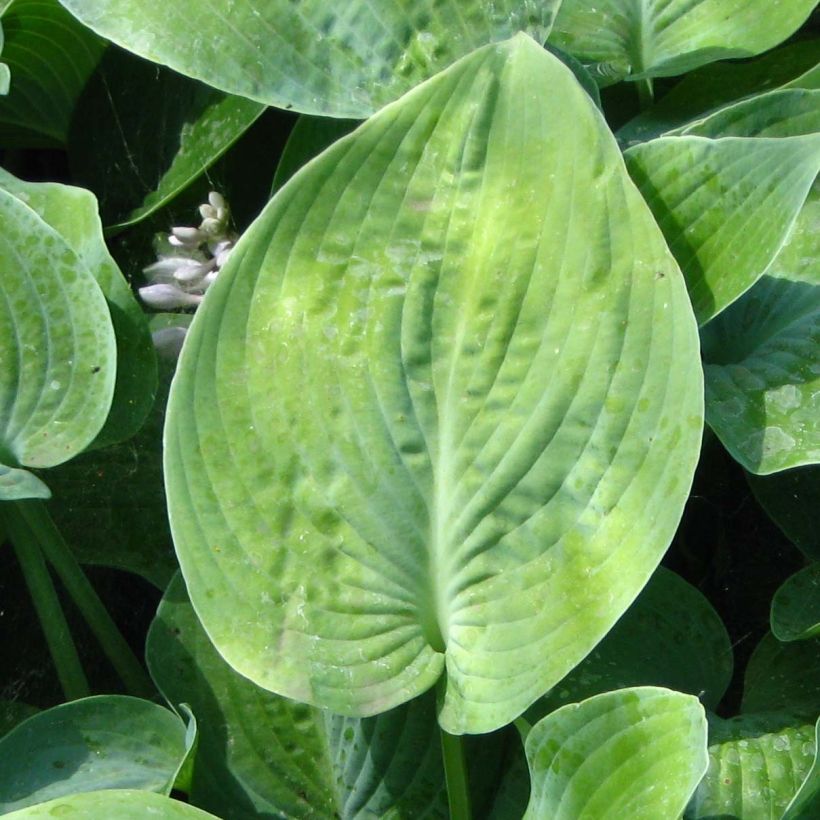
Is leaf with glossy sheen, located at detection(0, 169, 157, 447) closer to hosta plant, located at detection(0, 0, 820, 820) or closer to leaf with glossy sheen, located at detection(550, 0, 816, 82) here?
hosta plant, located at detection(0, 0, 820, 820)

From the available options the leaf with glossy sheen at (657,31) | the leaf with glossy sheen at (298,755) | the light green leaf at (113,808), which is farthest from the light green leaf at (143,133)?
the light green leaf at (113,808)

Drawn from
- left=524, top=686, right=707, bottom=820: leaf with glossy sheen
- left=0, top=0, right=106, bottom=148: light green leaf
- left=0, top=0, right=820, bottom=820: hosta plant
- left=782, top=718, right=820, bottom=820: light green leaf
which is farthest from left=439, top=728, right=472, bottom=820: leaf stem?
left=0, top=0, right=106, bottom=148: light green leaf

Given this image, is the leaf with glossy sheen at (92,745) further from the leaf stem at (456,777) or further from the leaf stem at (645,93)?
the leaf stem at (645,93)

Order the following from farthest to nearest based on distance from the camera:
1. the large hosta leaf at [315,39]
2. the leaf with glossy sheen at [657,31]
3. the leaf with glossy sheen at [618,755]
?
the leaf with glossy sheen at [657,31] → the large hosta leaf at [315,39] → the leaf with glossy sheen at [618,755]

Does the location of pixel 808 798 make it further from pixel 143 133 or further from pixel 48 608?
pixel 143 133

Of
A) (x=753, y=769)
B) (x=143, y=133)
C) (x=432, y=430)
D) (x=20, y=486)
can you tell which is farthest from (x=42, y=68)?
(x=753, y=769)

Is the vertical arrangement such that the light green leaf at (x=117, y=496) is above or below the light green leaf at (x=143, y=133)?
below

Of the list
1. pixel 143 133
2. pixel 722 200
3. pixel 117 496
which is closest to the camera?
pixel 722 200
